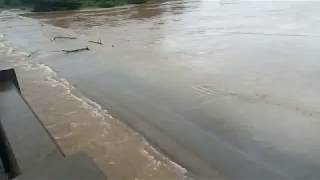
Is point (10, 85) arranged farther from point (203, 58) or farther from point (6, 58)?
point (6, 58)

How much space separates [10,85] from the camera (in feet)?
25.8

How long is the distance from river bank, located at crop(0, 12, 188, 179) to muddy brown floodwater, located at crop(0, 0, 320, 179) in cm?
23

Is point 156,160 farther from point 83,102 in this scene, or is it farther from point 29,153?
point 83,102

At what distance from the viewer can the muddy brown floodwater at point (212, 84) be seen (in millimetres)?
7488

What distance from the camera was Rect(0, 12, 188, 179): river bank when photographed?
691cm

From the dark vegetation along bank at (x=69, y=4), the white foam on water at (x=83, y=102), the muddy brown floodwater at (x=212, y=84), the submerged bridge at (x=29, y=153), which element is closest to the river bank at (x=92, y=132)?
the white foam on water at (x=83, y=102)

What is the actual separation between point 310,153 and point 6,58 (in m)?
14.0

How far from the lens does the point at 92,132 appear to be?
8523 mm

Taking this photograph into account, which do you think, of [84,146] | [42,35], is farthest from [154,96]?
[42,35]

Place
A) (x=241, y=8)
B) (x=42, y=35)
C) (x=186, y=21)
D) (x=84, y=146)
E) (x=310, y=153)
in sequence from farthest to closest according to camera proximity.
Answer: (x=241, y=8), (x=186, y=21), (x=42, y=35), (x=84, y=146), (x=310, y=153)

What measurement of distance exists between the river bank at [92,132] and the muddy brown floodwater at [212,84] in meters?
0.23

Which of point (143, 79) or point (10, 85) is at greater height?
point (10, 85)

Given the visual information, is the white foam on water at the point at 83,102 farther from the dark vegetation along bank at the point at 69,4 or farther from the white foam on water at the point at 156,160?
the dark vegetation along bank at the point at 69,4

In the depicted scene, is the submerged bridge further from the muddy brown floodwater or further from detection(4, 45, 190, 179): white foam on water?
the muddy brown floodwater
